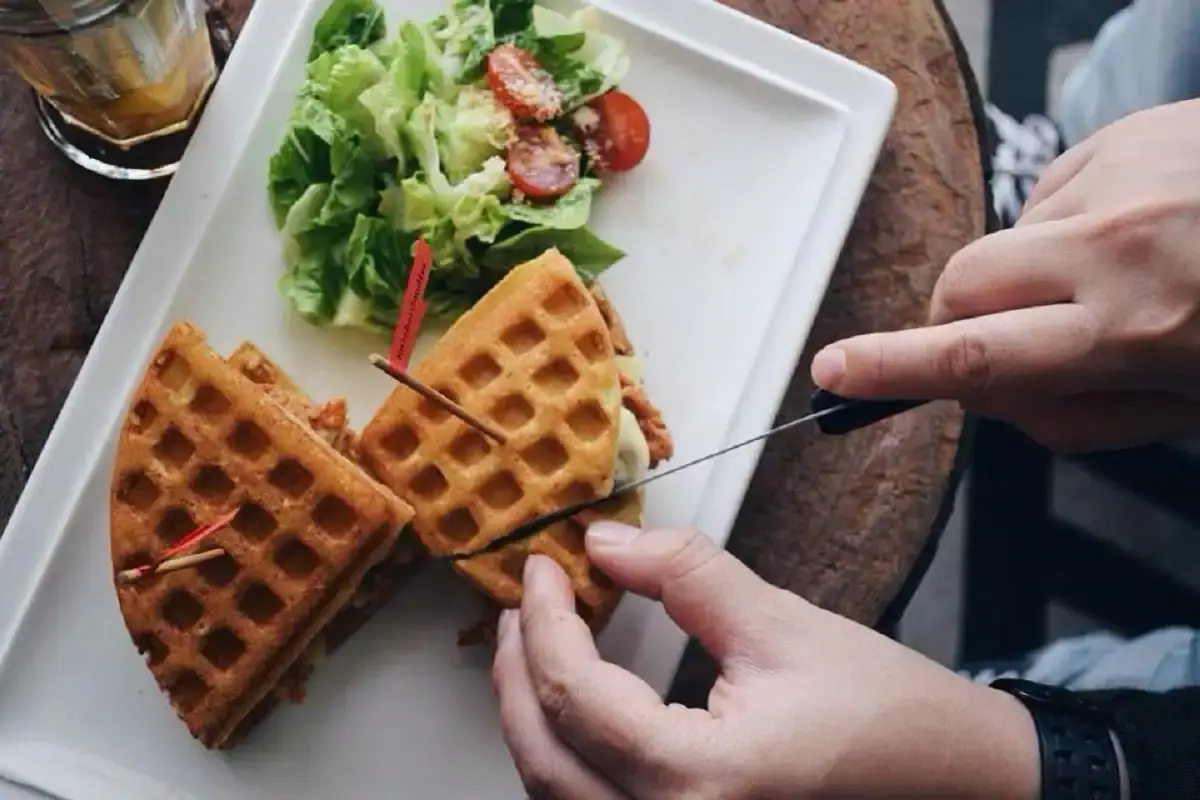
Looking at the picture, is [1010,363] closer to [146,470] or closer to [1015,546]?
[146,470]

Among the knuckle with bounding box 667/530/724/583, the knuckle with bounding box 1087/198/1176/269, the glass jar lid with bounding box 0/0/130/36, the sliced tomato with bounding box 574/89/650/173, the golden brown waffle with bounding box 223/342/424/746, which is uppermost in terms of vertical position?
the knuckle with bounding box 1087/198/1176/269

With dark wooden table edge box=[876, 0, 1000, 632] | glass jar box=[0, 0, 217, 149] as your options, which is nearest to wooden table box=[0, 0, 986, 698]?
dark wooden table edge box=[876, 0, 1000, 632]

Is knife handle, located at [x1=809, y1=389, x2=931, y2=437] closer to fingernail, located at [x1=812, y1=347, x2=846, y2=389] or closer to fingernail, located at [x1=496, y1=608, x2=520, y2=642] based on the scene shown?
fingernail, located at [x1=812, y1=347, x2=846, y2=389]

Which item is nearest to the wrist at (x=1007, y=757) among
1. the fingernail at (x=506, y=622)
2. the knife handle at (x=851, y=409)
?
the knife handle at (x=851, y=409)

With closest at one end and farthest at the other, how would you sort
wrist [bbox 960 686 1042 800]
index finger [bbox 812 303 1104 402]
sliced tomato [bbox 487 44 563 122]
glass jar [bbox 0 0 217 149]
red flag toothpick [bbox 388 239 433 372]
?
index finger [bbox 812 303 1104 402] → wrist [bbox 960 686 1042 800] → glass jar [bbox 0 0 217 149] → red flag toothpick [bbox 388 239 433 372] → sliced tomato [bbox 487 44 563 122]

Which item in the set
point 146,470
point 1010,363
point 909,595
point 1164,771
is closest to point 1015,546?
point 909,595

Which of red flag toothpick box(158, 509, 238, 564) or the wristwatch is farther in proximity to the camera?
red flag toothpick box(158, 509, 238, 564)
